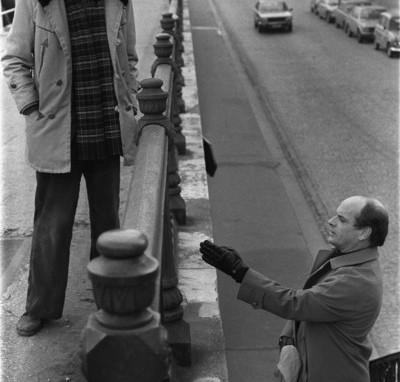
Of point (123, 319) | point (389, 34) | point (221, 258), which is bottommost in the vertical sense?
point (389, 34)

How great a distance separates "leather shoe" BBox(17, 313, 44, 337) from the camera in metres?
4.32

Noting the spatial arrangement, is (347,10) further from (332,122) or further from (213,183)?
(213,183)

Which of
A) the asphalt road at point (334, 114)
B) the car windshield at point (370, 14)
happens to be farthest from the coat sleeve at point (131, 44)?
the car windshield at point (370, 14)

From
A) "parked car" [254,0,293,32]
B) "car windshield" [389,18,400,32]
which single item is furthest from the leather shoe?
"parked car" [254,0,293,32]

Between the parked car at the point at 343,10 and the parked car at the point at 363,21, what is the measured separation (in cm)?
104

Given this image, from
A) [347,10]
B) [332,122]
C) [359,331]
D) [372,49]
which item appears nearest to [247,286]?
[359,331]

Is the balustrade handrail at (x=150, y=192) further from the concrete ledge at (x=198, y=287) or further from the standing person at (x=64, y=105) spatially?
the concrete ledge at (x=198, y=287)

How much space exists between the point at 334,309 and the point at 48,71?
1743mm

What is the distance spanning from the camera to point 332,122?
723 inches

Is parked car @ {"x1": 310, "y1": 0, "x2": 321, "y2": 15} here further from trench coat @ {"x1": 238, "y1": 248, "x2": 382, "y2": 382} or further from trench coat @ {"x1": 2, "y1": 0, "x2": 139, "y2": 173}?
trench coat @ {"x1": 238, "y1": 248, "x2": 382, "y2": 382}

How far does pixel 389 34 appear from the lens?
29.2m

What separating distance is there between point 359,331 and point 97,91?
1.71 meters

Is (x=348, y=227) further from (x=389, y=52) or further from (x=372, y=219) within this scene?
(x=389, y=52)

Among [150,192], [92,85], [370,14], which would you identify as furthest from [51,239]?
[370,14]
